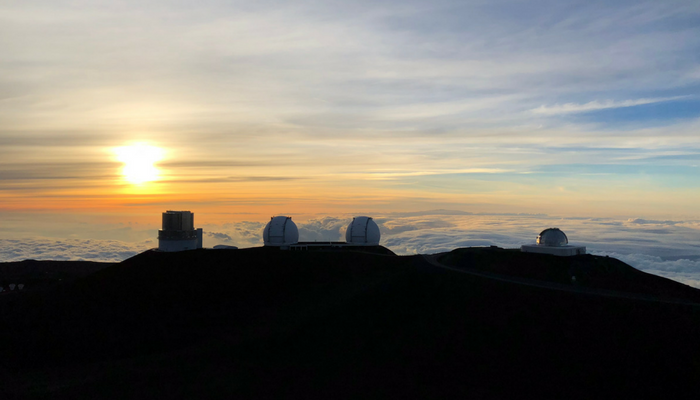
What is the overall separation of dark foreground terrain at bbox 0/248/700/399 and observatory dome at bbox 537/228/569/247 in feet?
11.2

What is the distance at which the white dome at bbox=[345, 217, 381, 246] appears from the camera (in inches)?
2473

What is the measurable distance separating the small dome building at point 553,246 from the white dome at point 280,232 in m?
29.4

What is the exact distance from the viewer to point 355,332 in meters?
33.1

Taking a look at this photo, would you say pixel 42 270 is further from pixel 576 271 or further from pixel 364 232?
pixel 576 271

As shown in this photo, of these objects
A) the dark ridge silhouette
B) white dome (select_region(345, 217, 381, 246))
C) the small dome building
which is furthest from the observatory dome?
the dark ridge silhouette

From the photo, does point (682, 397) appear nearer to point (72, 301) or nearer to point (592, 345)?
point (592, 345)

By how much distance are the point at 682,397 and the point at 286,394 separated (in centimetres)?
2165

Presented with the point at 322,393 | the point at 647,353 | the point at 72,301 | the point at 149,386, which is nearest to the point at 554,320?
the point at 647,353

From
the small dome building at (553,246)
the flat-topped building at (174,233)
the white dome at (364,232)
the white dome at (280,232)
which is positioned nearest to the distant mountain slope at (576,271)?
the small dome building at (553,246)

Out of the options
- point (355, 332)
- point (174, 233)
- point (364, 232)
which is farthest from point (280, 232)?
point (355, 332)

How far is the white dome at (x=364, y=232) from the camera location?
6281cm

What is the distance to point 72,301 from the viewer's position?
40250 millimetres

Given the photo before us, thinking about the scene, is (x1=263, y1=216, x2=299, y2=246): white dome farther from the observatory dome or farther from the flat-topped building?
the observatory dome

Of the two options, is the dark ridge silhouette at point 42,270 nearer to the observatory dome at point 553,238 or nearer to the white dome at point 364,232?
the white dome at point 364,232
